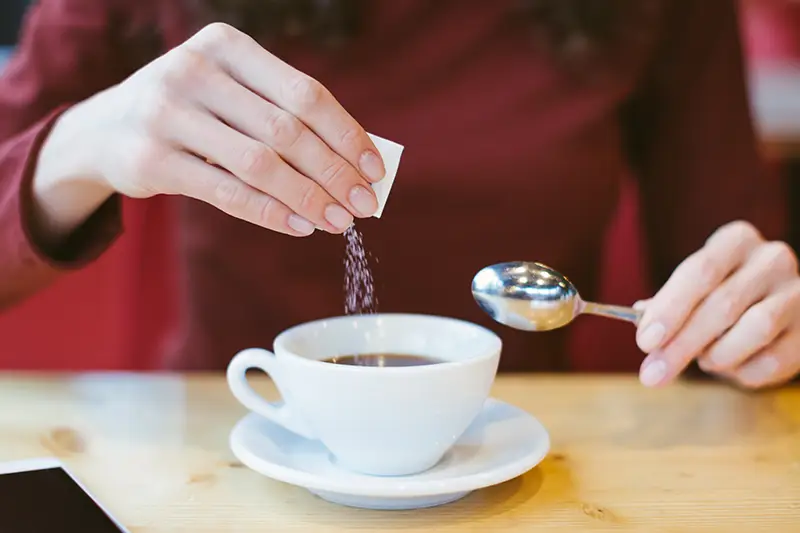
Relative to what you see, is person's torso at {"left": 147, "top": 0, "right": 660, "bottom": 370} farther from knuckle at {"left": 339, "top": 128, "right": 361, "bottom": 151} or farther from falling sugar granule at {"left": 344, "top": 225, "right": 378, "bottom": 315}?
knuckle at {"left": 339, "top": 128, "right": 361, "bottom": 151}

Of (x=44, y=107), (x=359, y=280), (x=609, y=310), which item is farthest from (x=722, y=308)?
(x=44, y=107)

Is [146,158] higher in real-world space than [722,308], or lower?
higher

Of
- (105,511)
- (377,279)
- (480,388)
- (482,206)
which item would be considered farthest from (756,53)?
(105,511)

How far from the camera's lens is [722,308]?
750 millimetres

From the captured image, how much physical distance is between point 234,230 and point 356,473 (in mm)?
604

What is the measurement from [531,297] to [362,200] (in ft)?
0.58

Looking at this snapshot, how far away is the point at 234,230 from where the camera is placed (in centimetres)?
117

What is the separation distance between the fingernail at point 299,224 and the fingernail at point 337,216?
2 cm

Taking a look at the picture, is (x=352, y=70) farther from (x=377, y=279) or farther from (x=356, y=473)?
(x=356, y=473)

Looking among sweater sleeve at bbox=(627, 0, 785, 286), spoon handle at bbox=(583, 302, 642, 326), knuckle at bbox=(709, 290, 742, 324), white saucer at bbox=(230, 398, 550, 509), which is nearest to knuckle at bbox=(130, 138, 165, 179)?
white saucer at bbox=(230, 398, 550, 509)

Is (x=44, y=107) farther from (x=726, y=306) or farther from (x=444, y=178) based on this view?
(x=726, y=306)

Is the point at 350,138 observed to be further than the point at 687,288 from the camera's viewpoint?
No

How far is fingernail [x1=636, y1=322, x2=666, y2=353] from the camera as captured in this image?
2.36 feet

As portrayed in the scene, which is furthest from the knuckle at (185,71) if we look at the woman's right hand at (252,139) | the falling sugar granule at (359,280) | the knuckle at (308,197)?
the falling sugar granule at (359,280)
